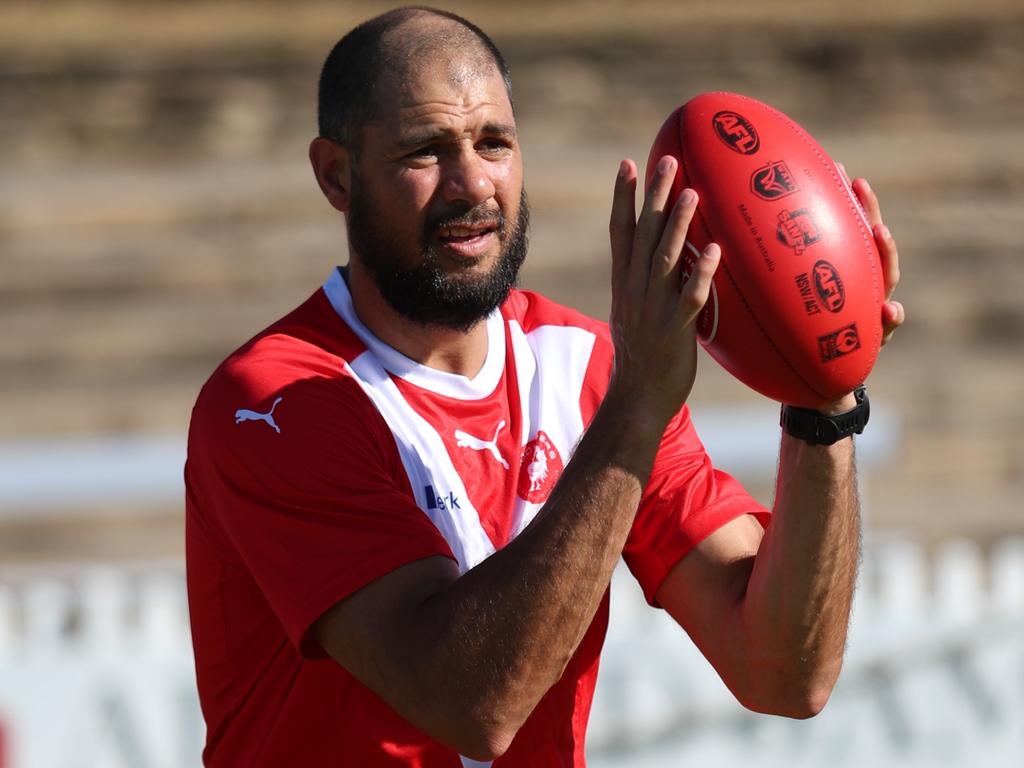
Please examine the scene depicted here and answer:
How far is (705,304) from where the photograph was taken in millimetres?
2432

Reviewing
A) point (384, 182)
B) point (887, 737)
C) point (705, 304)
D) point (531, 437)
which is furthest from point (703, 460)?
point (887, 737)

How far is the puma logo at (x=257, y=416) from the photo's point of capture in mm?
2475

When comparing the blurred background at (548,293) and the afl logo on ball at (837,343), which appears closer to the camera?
the afl logo on ball at (837,343)

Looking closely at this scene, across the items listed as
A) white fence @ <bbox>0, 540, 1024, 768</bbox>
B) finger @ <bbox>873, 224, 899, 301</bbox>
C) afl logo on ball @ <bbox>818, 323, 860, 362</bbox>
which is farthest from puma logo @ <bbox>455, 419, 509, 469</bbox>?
white fence @ <bbox>0, 540, 1024, 768</bbox>

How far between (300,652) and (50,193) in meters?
9.57

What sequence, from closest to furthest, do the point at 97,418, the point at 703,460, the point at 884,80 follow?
the point at 703,460 < the point at 97,418 < the point at 884,80

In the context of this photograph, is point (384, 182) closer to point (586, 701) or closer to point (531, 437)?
point (531, 437)

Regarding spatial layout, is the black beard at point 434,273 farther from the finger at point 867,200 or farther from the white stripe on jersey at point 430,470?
the finger at point 867,200

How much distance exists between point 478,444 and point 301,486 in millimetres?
380

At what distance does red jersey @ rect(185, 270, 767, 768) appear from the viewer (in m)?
2.43

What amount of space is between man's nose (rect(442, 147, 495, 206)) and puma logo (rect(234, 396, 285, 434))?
1.44ft

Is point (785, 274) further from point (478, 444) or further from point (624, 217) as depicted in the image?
point (478, 444)

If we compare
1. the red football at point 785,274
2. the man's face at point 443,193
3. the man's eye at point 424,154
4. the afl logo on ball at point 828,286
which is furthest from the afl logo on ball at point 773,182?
the man's eye at point 424,154

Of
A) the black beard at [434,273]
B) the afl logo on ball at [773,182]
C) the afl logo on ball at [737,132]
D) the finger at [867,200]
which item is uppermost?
the afl logo on ball at [737,132]
